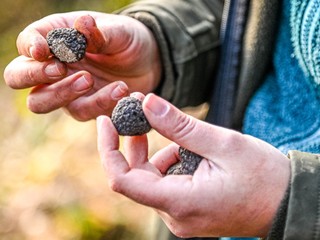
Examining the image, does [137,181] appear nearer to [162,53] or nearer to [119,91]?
[119,91]

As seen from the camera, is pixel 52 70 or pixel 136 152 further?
pixel 52 70

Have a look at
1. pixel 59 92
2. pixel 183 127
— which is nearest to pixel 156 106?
pixel 183 127

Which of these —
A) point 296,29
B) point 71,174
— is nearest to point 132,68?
point 296,29

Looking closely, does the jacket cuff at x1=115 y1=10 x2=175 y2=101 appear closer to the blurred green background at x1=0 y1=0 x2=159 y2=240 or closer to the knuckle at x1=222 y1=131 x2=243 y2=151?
the knuckle at x1=222 y1=131 x2=243 y2=151

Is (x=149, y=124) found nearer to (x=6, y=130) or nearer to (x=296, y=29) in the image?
(x=296, y=29)

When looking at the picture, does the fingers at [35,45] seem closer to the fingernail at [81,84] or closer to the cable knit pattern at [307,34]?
the fingernail at [81,84]

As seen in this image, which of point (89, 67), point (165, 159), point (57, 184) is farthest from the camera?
point (57, 184)
